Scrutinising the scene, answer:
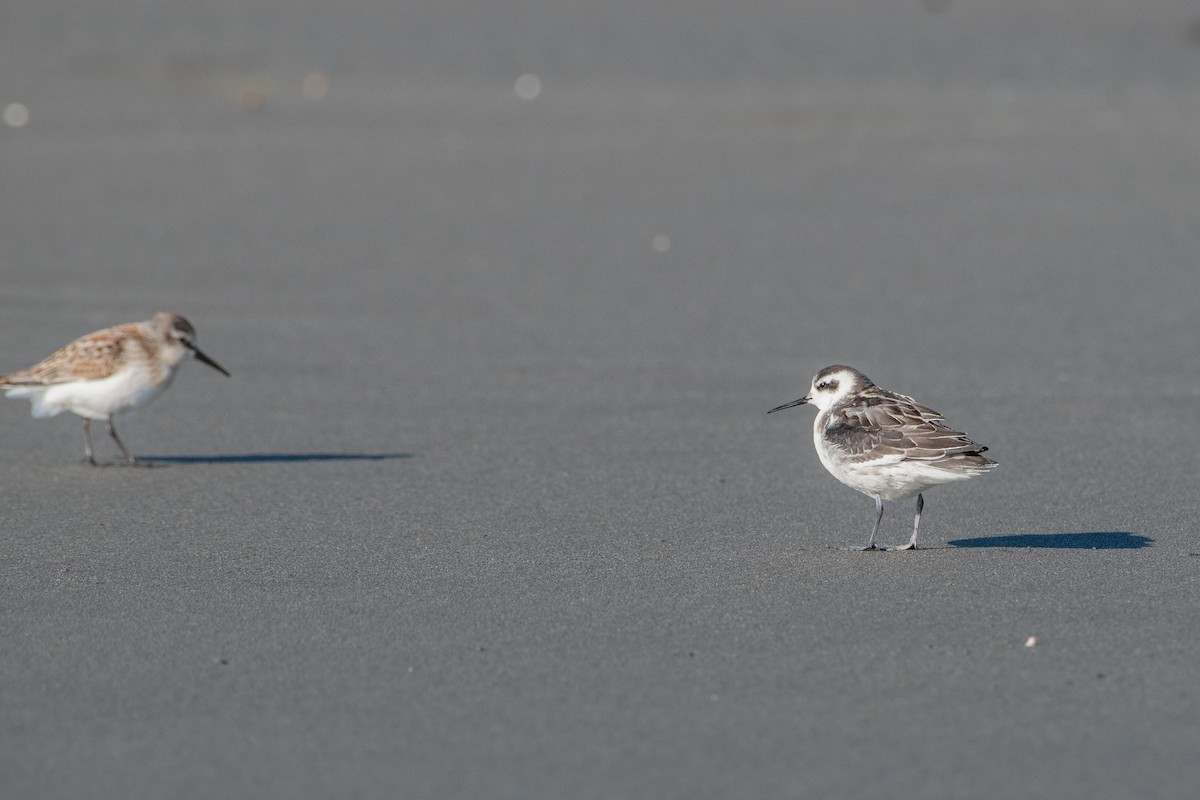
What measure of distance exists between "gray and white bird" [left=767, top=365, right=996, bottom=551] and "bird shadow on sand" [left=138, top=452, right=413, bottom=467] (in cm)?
225

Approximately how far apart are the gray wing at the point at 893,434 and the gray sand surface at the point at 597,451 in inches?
15.5

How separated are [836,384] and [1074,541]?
1.12m

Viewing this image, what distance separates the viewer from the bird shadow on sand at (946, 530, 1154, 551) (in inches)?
240

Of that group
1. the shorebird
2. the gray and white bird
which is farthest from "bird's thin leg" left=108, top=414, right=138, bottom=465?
the gray and white bird

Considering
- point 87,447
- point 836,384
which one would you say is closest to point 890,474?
point 836,384

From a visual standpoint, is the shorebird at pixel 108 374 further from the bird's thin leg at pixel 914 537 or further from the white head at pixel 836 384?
the bird's thin leg at pixel 914 537

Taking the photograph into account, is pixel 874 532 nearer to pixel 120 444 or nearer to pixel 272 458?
pixel 272 458

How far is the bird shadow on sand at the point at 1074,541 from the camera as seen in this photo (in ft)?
20.0

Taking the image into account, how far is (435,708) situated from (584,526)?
203 centimetres

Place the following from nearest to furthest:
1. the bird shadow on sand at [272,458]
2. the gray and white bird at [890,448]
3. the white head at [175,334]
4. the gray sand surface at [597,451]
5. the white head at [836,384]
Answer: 1. the gray sand surface at [597,451]
2. the gray and white bird at [890,448]
3. the white head at [836,384]
4. the bird shadow on sand at [272,458]
5. the white head at [175,334]

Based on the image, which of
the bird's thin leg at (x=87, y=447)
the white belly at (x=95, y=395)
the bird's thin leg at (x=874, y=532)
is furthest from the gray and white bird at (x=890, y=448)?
the bird's thin leg at (x=87, y=447)

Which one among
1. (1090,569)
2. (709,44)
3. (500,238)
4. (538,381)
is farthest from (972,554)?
(709,44)

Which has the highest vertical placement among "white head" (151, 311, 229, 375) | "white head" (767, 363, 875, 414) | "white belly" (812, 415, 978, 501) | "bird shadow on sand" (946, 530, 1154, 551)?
"white head" (151, 311, 229, 375)

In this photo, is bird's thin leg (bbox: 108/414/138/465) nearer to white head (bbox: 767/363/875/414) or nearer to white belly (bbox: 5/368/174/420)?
white belly (bbox: 5/368/174/420)
